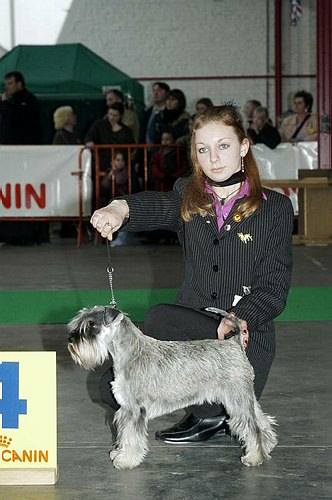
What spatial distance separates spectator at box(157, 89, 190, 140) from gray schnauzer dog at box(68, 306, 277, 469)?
24.3ft

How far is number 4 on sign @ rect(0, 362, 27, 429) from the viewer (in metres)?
3.03

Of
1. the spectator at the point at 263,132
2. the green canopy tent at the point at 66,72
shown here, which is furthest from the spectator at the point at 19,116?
the green canopy tent at the point at 66,72

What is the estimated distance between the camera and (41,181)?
10031 mm

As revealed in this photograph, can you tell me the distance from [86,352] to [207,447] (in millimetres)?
727

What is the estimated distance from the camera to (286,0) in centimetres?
1683

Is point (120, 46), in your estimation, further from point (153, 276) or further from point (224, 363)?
point (224, 363)

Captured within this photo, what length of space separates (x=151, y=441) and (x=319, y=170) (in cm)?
676

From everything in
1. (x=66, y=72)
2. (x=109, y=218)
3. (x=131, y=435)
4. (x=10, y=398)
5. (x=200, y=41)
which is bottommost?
(x=131, y=435)

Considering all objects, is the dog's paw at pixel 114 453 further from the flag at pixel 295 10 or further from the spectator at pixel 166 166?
the flag at pixel 295 10

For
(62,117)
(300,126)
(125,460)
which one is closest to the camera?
(125,460)

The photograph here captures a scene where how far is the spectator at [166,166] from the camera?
1023cm

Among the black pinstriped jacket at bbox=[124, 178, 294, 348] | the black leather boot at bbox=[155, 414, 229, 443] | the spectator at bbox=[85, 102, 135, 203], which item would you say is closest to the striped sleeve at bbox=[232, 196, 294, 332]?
the black pinstriped jacket at bbox=[124, 178, 294, 348]

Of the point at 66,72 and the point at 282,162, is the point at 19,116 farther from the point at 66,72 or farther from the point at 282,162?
the point at 66,72

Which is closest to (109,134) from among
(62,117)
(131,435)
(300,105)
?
(62,117)
